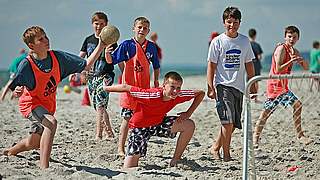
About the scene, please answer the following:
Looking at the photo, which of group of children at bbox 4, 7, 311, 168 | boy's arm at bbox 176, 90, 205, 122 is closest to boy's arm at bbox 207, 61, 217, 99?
group of children at bbox 4, 7, 311, 168

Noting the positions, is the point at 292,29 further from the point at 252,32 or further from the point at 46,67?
the point at 252,32

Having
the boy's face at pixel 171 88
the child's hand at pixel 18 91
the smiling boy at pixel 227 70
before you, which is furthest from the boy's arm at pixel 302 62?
the child's hand at pixel 18 91

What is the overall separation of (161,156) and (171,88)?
1343mm

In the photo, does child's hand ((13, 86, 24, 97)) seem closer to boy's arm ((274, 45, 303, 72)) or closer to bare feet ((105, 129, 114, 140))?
bare feet ((105, 129, 114, 140))

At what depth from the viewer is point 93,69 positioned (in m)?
8.16

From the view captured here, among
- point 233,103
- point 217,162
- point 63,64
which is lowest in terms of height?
point 217,162

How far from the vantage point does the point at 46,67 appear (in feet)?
19.9

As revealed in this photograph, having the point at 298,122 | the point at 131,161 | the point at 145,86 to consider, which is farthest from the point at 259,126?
the point at 131,161

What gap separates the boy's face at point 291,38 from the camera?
26.1ft

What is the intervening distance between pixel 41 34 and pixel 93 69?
6.90ft

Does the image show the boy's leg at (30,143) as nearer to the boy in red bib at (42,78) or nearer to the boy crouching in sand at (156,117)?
the boy in red bib at (42,78)

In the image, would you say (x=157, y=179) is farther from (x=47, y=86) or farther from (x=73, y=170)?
(x=47, y=86)

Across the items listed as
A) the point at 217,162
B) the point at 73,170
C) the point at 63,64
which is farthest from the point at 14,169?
the point at 217,162

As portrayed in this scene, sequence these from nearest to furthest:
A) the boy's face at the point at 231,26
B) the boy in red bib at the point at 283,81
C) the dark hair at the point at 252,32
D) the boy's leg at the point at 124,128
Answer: the boy's face at the point at 231,26
the boy's leg at the point at 124,128
the boy in red bib at the point at 283,81
the dark hair at the point at 252,32
